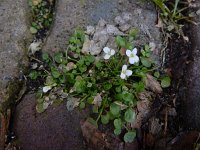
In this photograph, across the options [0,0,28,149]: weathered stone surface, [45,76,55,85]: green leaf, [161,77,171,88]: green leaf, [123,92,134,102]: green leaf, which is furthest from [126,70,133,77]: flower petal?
[0,0,28,149]: weathered stone surface

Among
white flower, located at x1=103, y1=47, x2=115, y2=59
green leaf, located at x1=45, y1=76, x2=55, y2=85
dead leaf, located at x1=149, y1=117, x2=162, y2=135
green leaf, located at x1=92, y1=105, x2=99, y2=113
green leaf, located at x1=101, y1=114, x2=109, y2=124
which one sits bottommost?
dead leaf, located at x1=149, y1=117, x2=162, y2=135

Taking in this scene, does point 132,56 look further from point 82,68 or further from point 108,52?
point 82,68

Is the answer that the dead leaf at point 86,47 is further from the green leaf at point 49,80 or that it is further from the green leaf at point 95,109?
the green leaf at point 95,109

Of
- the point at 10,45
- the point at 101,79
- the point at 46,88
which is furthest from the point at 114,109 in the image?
the point at 10,45

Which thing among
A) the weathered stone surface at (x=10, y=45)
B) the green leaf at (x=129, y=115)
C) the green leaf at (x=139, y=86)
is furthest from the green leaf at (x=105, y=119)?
the weathered stone surface at (x=10, y=45)

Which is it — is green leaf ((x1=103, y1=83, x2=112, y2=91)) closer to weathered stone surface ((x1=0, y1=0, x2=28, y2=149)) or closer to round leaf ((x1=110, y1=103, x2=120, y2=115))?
round leaf ((x1=110, y1=103, x2=120, y2=115))

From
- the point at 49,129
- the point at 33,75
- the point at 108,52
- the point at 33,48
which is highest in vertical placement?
the point at 108,52
